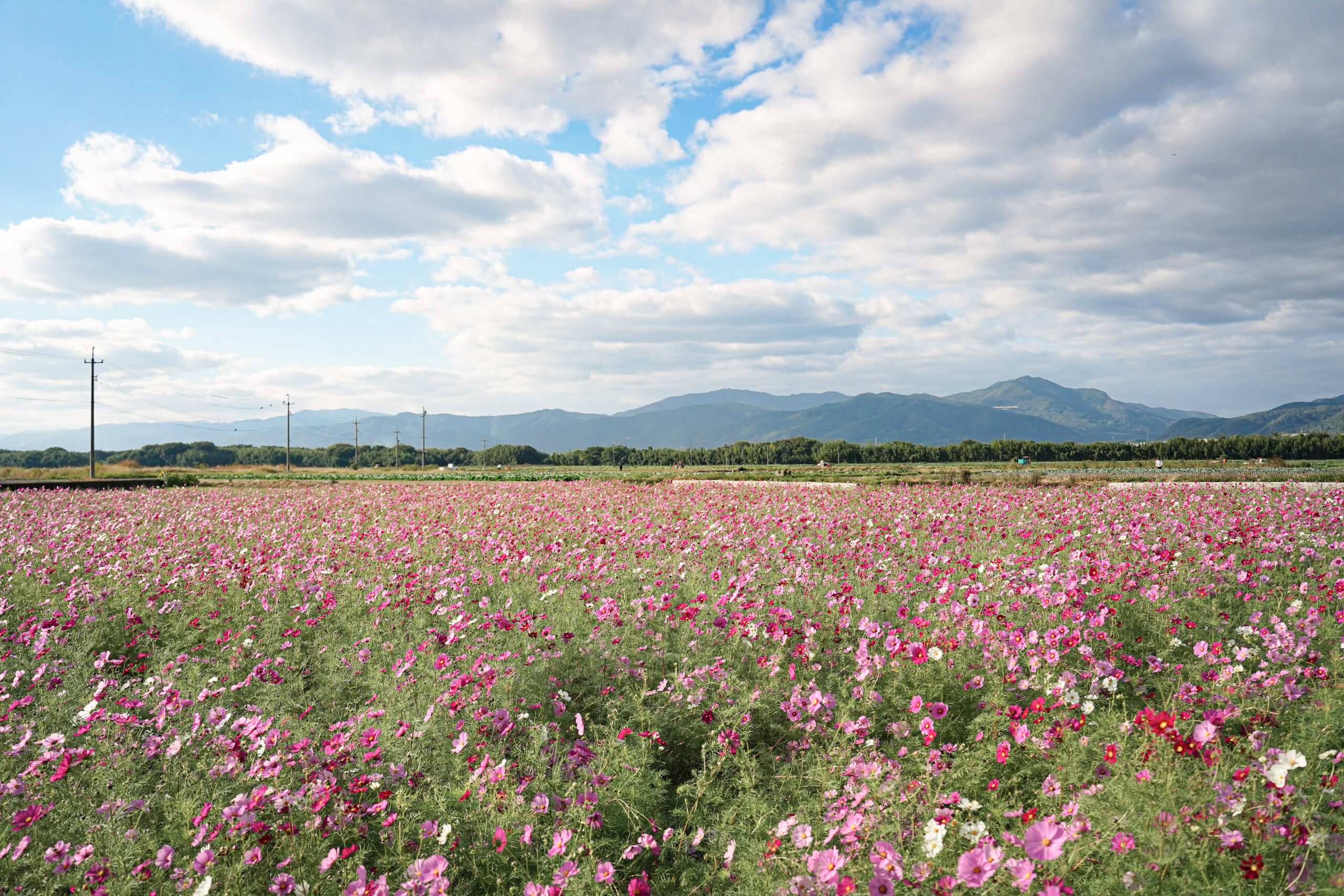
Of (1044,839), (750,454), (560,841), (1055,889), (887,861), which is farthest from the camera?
(750,454)

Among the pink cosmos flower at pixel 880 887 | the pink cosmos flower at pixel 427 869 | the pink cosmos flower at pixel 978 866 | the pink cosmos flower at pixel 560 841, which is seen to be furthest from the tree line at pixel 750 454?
the pink cosmos flower at pixel 427 869

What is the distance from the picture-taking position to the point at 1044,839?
2.30 m

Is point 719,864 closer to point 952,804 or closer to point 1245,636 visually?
point 952,804

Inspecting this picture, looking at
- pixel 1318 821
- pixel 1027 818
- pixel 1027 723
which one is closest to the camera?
pixel 1318 821

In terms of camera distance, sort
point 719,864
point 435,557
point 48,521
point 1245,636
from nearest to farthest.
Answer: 1. point 719,864
2. point 1245,636
3. point 435,557
4. point 48,521

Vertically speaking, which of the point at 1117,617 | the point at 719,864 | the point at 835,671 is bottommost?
the point at 719,864

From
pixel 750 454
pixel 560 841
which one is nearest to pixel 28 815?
pixel 560 841

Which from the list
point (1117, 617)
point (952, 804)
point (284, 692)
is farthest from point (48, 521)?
point (1117, 617)

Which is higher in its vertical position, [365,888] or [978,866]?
[978,866]

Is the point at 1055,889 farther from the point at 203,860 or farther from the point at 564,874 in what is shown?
the point at 203,860

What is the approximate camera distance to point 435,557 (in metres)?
8.57

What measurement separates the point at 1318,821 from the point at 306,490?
81.1 feet

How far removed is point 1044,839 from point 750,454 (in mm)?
105524

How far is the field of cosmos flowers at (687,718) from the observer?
2814mm
